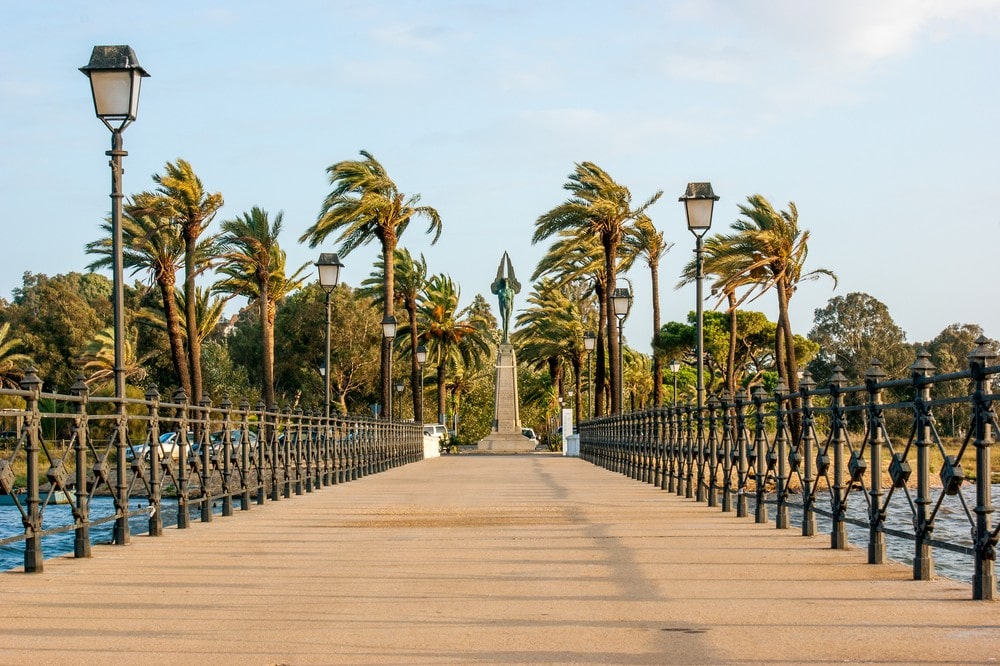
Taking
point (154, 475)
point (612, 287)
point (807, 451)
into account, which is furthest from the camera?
point (612, 287)

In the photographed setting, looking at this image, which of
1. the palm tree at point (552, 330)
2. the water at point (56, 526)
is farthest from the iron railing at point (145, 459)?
the palm tree at point (552, 330)

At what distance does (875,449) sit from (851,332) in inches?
3694

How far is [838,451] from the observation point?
1068 cm

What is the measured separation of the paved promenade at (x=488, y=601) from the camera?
6.22 m

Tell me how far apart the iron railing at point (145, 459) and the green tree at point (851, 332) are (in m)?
77.1

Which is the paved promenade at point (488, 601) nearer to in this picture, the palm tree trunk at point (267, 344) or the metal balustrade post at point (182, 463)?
the metal balustrade post at point (182, 463)

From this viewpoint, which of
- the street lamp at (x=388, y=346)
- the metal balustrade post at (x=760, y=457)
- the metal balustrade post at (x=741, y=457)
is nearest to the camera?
the metal balustrade post at (x=760, y=457)

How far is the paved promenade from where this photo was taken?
622cm

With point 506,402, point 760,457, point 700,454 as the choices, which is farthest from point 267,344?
point 760,457

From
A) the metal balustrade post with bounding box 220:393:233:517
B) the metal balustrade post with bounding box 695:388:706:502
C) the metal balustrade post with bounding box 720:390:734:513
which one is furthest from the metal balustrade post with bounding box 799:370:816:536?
the metal balustrade post with bounding box 220:393:233:517

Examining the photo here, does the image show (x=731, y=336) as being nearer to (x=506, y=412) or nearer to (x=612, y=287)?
(x=612, y=287)

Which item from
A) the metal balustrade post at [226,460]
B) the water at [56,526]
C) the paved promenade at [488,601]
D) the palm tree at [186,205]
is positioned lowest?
the water at [56,526]

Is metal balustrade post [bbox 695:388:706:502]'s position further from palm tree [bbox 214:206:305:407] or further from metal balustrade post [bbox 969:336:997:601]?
palm tree [bbox 214:206:305:407]

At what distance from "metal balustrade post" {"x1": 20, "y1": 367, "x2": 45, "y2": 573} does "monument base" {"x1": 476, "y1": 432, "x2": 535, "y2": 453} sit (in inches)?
2123
